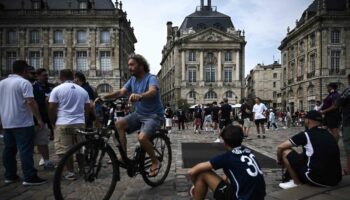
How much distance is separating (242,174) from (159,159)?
2220mm

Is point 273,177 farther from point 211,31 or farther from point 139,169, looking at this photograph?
point 211,31

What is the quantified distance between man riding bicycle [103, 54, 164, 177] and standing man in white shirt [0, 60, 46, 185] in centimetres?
154

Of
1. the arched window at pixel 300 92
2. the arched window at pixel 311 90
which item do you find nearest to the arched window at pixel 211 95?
the arched window at pixel 300 92

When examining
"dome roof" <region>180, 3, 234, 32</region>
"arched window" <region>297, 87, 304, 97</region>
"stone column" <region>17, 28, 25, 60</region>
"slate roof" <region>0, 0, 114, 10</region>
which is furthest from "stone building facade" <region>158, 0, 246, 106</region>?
"stone column" <region>17, 28, 25, 60</region>

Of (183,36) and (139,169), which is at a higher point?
(183,36)

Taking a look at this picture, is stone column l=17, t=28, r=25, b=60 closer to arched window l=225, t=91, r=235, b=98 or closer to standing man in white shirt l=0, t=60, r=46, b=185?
arched window l=225, t=91, r=235, b=98

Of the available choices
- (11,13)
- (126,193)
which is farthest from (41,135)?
(11,13)

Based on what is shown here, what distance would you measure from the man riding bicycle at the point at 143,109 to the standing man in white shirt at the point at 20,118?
Answer: 1.54 m

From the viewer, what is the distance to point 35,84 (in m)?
7.01

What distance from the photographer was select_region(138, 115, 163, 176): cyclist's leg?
16.3 feet

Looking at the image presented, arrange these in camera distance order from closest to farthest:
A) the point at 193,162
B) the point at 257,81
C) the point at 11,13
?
the point at 193,162, the point at 11,13, the point at 257,81

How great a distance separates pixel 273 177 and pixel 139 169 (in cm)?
252

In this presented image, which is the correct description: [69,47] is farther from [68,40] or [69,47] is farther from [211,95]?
[211,95]

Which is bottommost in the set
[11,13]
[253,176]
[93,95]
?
[253,176]
